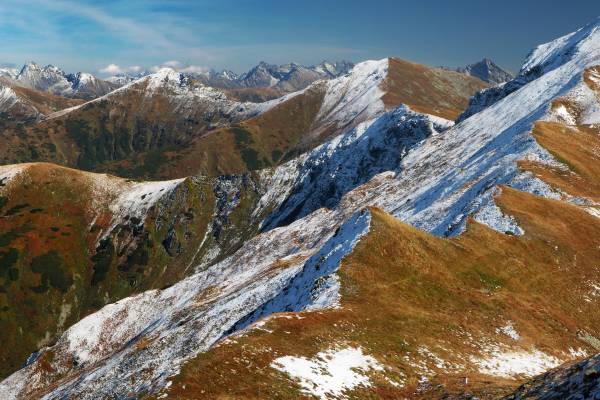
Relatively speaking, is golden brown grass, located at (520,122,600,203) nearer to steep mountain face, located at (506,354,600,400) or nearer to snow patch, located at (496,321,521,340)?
snow patch, located at (496,321,521,340)

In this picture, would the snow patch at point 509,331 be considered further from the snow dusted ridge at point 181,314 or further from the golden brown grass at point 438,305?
the snow dusted ridge at point 181,314

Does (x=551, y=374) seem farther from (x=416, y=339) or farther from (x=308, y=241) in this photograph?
(x=308, y=241)

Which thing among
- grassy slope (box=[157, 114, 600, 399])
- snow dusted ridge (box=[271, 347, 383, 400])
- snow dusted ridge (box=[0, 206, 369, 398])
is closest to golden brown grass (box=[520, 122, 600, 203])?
grassy slope (box=[157, 114, 600, 399])

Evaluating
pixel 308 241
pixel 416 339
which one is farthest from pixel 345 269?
pixel 308 241

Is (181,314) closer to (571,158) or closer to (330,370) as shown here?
(330,370)

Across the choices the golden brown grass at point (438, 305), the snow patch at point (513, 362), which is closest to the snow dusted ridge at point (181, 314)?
the golden brown grass at point (438, 305)

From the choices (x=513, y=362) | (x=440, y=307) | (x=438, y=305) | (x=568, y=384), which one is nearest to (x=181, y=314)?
(x=438, y=305)
